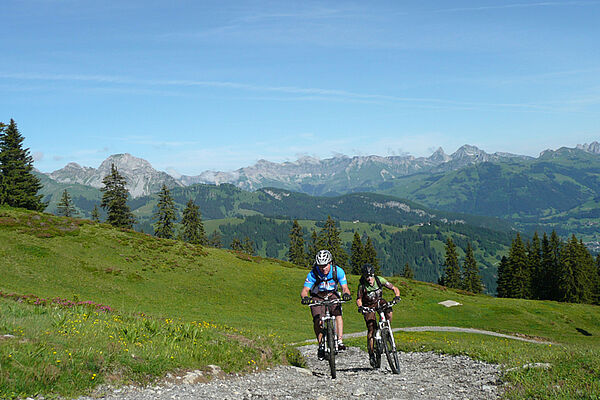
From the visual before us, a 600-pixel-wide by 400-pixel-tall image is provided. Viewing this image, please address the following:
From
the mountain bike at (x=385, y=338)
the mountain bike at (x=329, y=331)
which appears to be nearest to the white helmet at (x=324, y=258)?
the mountain bike at (x=329, y=331)

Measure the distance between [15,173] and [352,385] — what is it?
72.1 m

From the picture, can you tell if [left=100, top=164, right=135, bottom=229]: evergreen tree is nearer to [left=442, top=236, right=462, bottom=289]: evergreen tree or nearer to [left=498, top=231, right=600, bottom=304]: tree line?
[left=442, top=236, right=462, bottom=289]: evergreen tree

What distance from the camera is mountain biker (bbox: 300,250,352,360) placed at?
12.3m

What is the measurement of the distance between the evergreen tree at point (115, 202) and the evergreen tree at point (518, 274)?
80098mm

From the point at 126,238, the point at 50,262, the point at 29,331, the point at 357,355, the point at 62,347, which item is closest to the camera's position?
the point at 62,347

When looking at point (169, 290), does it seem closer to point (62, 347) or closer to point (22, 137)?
point (62, 347)

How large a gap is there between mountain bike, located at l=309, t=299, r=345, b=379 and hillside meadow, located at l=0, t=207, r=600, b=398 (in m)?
2.04

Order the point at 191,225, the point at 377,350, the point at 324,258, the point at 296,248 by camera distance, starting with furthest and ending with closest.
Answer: the point at 296,248 → the point at 191,225 → the point at 377,350 → the point at 324,258

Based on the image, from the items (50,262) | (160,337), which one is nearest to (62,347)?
(160,337)

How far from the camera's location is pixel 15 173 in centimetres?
6562

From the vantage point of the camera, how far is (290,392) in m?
9.94

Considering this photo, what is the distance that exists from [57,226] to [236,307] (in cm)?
2386

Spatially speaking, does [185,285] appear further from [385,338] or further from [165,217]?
[165,217]

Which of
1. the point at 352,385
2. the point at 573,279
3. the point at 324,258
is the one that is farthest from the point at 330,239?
the point at 352,385
